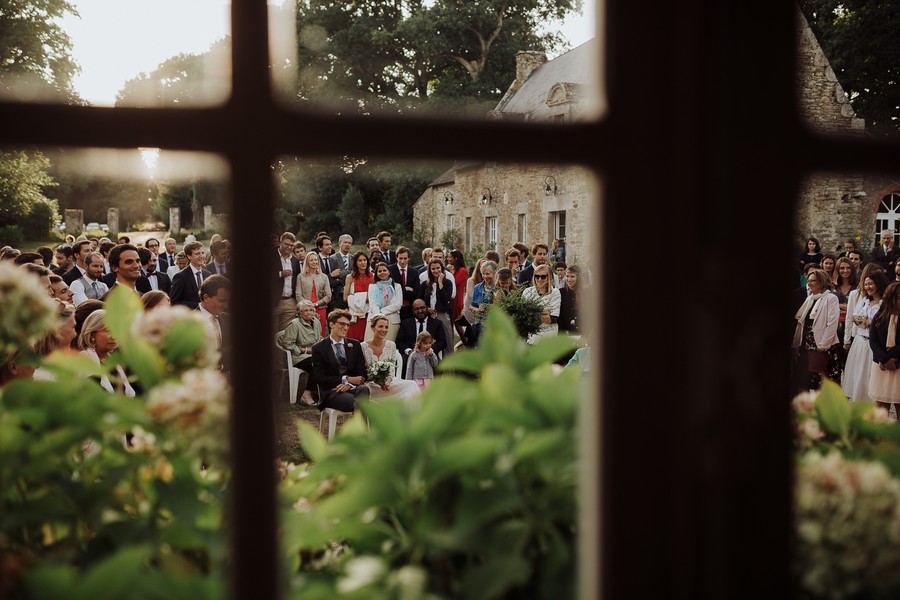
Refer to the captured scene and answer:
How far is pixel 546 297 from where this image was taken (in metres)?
6.90

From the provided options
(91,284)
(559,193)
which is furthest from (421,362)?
(559,193)

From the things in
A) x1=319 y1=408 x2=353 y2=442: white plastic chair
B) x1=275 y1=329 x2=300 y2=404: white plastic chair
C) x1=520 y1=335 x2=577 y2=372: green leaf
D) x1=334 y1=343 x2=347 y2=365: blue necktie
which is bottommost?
x1=319 y1=408 x2=353 y2=442: white plastic chair

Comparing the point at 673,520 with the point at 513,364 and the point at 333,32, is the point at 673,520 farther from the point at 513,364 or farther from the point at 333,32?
the point at 333,32

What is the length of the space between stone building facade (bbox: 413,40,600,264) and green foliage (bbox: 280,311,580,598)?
14335 mm

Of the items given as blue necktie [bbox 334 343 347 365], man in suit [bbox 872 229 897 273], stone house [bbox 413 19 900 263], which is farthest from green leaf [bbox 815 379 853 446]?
man in suit [bbox 872 229 897 273]

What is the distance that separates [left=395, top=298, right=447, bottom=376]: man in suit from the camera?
6598mm

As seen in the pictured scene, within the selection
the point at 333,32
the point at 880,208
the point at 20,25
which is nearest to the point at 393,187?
the point at 333,32

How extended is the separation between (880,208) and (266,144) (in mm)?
17481

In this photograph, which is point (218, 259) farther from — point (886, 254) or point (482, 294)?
point (886, 254)

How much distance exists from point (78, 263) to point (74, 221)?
1920cm

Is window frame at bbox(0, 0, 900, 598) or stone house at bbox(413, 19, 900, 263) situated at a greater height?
stone house at bbox(413, 19, 900, 263)

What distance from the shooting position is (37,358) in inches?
26.7

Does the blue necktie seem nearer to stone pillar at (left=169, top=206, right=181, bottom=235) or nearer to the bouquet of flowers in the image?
the bouquet of flowers

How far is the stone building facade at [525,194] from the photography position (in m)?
16.5
